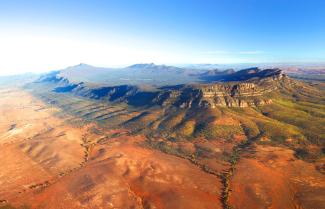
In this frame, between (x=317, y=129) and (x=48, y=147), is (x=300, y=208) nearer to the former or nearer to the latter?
(x=317, y=129)

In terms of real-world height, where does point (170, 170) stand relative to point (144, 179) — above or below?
below

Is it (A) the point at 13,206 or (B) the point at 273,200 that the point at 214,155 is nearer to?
(B) the point at 273,200

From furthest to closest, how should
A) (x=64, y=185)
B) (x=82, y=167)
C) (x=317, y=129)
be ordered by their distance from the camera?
1. (x=317, y=129)
2. (x=82, y=167)
3. (x=64, y=185)

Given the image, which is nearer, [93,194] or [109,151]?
[93,194]

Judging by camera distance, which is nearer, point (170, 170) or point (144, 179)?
point (144, 179)

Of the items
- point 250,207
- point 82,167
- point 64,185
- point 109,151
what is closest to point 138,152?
point 109,151

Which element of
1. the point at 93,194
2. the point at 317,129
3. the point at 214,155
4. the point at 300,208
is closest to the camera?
the point at 300,208

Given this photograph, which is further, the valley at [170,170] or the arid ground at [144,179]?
the valley at [170,170]

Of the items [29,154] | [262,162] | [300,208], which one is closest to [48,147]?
[29,154]

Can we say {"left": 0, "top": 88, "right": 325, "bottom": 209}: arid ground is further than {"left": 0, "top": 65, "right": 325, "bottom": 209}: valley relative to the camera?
No
